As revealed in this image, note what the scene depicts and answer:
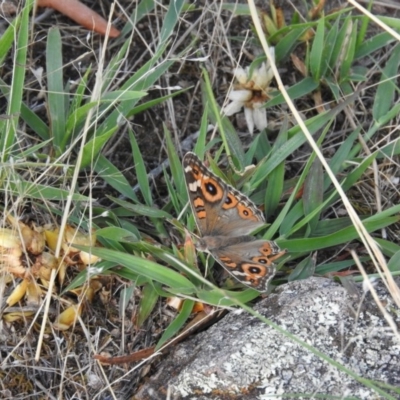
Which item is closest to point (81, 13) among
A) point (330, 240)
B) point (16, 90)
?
point (16, 90)

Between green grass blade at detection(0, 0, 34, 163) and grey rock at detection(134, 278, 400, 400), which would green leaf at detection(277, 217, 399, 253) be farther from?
green grass blade at detection(0, 0, 34, 163)

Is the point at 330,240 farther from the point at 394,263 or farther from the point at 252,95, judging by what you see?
the point at 252,95

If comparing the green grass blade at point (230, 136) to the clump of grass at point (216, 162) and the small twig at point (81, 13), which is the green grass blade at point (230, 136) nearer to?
the clump of grass at point (216, 162)

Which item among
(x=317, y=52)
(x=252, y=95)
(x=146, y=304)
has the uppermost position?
(x=317, y=52)

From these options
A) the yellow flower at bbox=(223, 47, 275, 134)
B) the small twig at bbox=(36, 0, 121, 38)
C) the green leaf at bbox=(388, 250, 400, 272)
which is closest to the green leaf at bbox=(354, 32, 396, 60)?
the yellow flower at bbox=(223, 47, 275, 134)

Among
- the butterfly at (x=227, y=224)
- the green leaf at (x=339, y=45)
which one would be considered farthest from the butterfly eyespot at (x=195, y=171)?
the green leaf at (x=339, y=45)

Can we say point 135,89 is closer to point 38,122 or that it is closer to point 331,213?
point 38,122
